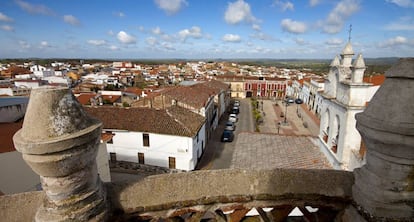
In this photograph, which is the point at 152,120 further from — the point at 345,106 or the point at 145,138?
the point at 345,106

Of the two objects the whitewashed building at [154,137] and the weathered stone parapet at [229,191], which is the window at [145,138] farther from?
the weathered stone parapet at [229,191]

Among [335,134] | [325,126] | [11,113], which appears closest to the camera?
[335,134]

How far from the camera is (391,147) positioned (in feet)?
5.59

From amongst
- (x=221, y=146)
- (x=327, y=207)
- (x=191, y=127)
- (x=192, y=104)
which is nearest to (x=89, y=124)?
(x=327, y=207)

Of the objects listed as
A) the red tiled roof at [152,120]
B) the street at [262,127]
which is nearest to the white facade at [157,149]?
the red tiled roof at [152,120]

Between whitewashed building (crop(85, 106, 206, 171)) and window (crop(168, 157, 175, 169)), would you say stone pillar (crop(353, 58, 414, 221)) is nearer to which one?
whitewashed building (crop(85, 106, 206, 171))

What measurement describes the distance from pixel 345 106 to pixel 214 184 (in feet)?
28.5

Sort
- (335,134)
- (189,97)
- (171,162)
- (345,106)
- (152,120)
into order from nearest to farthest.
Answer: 1. (345,106)
2. (335,134)
3. (171,162)
4. (152,120)
5. (189,97)

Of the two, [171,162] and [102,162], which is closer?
[102,162]

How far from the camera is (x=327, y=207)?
7.05 ft

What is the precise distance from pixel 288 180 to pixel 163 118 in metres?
15.1

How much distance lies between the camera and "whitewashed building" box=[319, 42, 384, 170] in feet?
28.9

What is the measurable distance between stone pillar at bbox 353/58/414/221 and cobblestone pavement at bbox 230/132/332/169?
8073 mm

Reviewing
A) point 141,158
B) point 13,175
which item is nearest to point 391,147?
point 13,175
